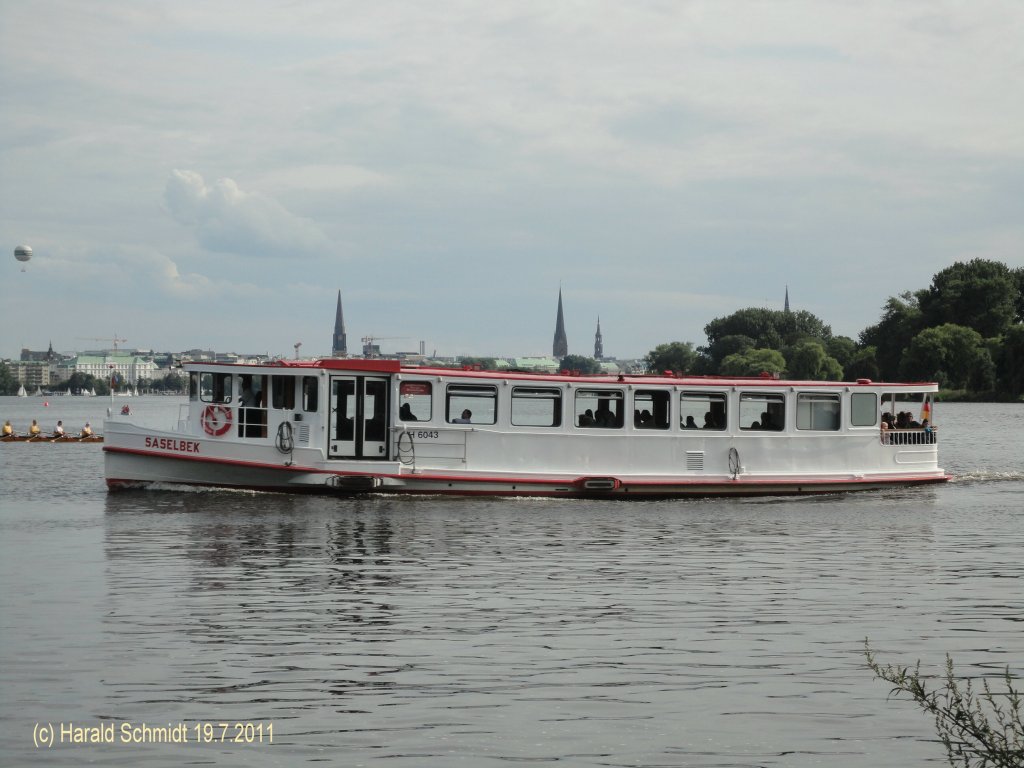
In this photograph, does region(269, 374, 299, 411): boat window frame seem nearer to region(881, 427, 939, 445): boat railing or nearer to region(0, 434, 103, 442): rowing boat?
region(881, 427, 939, 445): boat railing

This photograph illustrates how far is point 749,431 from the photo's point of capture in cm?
3956

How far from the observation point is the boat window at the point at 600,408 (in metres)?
38.1

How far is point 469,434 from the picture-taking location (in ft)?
122

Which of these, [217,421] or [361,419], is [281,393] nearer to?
[217,421]

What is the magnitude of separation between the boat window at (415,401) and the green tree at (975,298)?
12554 centimetres

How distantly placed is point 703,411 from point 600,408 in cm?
341

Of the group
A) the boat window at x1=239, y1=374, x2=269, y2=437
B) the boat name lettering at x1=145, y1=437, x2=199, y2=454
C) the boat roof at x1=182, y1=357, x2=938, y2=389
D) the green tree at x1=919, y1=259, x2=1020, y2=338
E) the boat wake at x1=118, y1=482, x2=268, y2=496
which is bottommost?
the boat wake at x1=118, y1=482, x2=268, y2=496

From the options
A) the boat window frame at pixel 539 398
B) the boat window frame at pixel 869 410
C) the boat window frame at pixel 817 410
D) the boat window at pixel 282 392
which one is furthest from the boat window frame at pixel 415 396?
the boat window frame at pixel 869 410

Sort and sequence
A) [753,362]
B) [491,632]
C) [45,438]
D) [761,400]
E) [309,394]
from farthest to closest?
[753,362] < [45,438] < [761,400] < [309,394] < [491,632]

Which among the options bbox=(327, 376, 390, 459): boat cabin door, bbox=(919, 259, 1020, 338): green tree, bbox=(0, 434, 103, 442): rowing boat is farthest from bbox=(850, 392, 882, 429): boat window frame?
bbox=(919, 259, 1020, 338): green tree

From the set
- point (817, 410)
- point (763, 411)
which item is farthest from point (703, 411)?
point (817, 410)

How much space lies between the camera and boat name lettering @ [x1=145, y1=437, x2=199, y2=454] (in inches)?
1462

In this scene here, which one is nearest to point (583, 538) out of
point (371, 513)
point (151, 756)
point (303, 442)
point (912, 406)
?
point (371, 513)

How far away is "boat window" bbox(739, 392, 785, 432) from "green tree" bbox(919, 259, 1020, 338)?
11844cm
